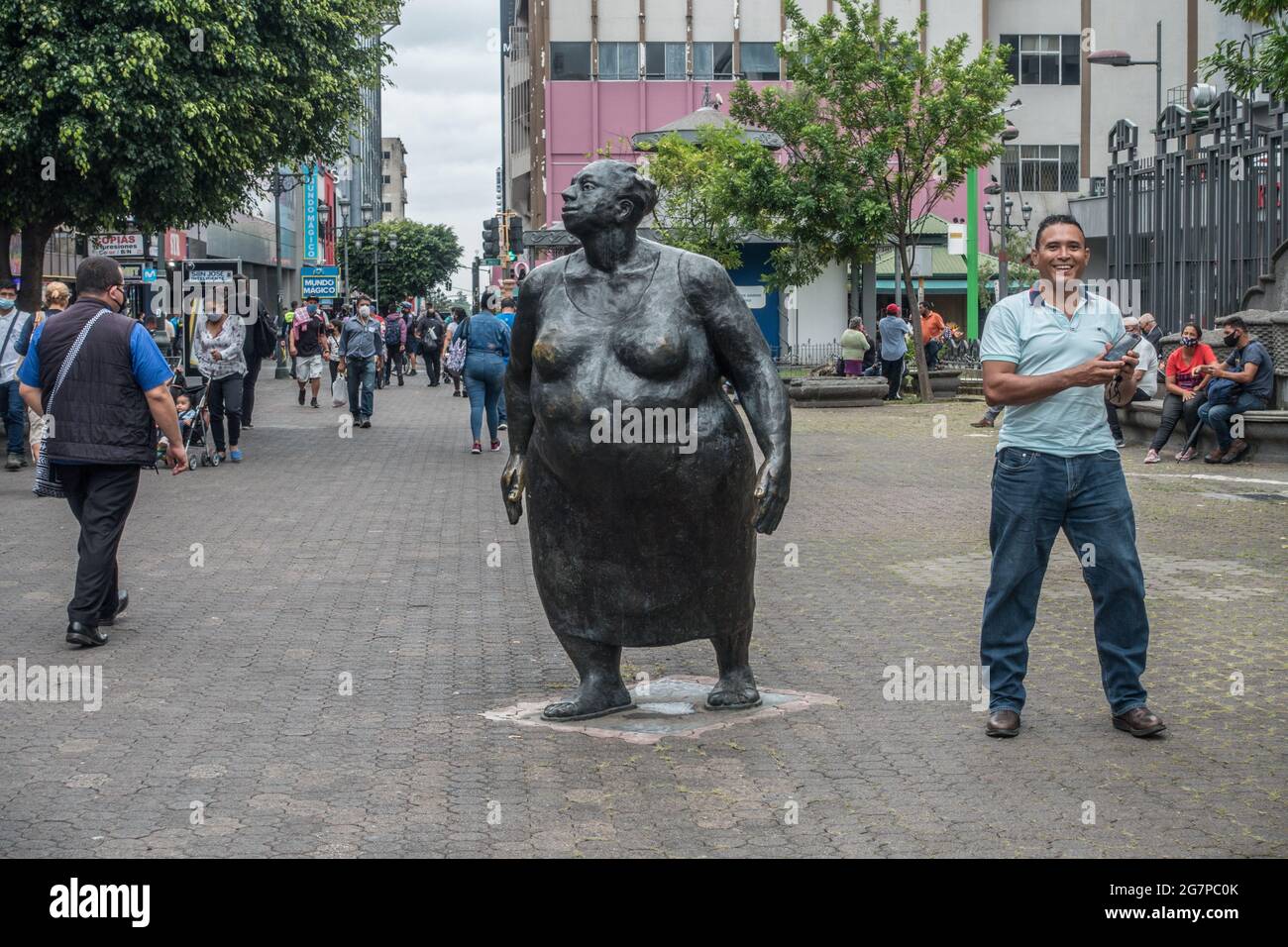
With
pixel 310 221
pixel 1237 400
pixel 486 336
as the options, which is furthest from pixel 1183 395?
pixel 310 221

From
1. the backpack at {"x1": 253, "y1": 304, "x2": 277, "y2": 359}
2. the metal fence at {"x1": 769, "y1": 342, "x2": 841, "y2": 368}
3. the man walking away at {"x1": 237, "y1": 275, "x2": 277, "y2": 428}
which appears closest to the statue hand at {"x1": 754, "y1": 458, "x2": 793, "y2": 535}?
the man walking away at {"x1": 237, "y1": 275, "x2": 277, "y2": 428}

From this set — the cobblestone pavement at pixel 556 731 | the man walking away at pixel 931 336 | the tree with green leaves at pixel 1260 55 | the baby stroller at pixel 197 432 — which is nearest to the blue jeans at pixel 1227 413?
the tree with green leaves at pixel 1260 55

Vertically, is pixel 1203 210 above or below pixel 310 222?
below

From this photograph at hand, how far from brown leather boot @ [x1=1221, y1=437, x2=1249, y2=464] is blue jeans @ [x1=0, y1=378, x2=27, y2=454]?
11.9m

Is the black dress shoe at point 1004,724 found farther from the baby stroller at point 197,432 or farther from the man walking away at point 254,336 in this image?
the man walking away at point 254,336

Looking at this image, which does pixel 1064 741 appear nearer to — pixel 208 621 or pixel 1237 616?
pixel 1237 616

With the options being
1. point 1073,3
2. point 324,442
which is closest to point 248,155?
point 324,442

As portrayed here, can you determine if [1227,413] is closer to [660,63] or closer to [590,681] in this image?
[590,681]

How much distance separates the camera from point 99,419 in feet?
26.5

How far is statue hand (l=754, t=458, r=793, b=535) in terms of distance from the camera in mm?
5773

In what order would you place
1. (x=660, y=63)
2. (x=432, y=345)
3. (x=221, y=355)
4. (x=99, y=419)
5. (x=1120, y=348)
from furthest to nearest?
1. (x=660, y=63)
2. (x=432, y=345)
3. (x=221, y=355)
4. (x=99, y=419)
5. (x=1120, y=348)

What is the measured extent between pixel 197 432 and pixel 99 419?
889 centimetres

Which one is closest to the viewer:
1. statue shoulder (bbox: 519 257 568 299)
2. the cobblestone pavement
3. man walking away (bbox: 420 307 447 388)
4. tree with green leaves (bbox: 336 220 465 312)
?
the cobblestone pavement

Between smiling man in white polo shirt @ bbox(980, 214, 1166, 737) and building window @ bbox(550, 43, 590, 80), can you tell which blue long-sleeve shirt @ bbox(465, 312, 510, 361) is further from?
building window @ bbox(550, 43, 590, 80)
